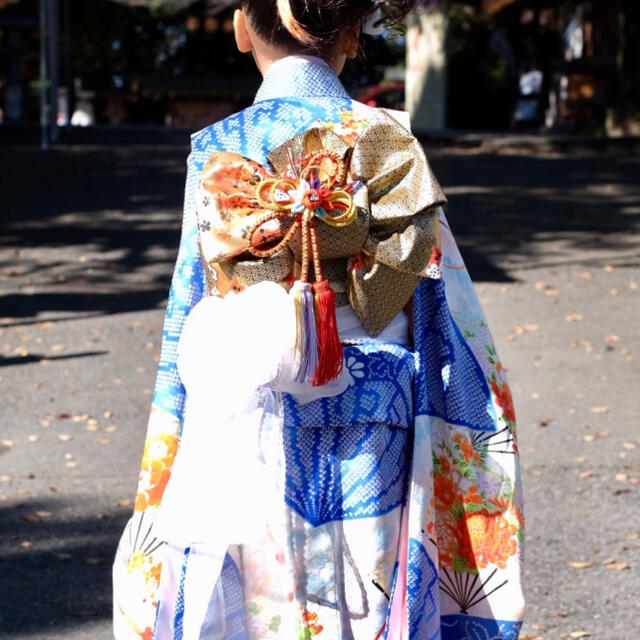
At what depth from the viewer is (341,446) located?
222 centimetres

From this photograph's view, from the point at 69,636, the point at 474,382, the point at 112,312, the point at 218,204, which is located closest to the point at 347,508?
the point at 474,382

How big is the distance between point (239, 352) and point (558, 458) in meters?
3.61

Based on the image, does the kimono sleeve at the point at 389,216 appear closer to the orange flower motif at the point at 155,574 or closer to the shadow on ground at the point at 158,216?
the orange flower motif at the point at 155,574

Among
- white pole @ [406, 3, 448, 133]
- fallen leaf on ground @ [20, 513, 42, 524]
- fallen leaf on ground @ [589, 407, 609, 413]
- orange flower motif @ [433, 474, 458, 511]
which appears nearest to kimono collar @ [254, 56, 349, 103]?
orange flower motif @ [433, 474, 458, 511]

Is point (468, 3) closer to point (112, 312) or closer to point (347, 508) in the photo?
point (112, 312)

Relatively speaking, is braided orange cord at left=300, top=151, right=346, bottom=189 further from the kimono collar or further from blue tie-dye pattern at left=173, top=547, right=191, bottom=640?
blue tie-dye pattern at left=173, top=547, right=191, bottom=640

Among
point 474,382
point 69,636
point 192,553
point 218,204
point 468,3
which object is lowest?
point 69,636

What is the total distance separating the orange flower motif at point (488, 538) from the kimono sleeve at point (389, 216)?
18.3 inches

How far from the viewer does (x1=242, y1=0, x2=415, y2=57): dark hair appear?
7.36 ft

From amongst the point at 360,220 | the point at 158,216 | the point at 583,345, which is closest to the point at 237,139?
the point at 360,220

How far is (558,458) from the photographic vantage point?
543cm

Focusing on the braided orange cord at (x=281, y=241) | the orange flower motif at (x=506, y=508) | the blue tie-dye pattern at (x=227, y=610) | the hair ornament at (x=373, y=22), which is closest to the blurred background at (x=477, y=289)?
the hair ornament at (x=373, y=22)

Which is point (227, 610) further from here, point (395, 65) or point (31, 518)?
point (395, 65)

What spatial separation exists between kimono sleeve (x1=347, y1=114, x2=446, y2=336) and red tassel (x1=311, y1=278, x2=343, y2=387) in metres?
0.09
